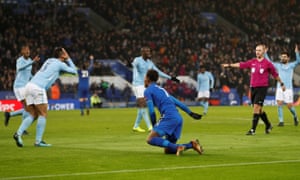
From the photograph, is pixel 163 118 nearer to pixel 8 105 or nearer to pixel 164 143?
pixel 164 143

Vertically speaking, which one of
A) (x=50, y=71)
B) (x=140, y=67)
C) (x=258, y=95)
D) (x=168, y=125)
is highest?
(x=140, y=67)

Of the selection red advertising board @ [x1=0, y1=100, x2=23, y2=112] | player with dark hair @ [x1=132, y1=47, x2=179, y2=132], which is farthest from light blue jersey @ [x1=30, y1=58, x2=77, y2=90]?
red advertising board @ [x1=0, y1=100, x2=23, y2=112]

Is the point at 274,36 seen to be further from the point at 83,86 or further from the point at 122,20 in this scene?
the point at 83,86

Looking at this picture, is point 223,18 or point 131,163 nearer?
point 131,163

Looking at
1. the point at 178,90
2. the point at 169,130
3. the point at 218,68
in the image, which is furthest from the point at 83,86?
the point at 169,130

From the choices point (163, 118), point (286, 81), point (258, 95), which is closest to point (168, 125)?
point (163, 118)

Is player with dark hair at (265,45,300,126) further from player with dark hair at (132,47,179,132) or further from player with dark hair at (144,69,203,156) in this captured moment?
player with dark hair at (144,69,203,156)

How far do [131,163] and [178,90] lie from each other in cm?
3839

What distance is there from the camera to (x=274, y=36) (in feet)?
203

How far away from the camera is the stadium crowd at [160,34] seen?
49094 mm

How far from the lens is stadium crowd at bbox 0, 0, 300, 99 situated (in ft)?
161

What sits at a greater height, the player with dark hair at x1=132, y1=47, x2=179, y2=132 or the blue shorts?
the player with dark hair at x1=132, y1=47, x2=179, y2=132

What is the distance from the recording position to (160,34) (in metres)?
55.7

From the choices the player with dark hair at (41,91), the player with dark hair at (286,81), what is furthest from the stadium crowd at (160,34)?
the player with dark hair at (41,91)
